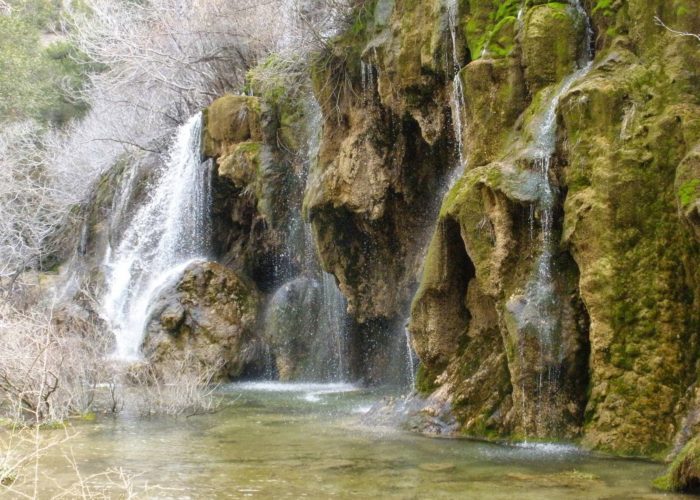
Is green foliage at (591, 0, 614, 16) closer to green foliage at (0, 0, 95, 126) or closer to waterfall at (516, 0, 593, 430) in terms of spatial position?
waterfall at (516, 0, 593, 430)

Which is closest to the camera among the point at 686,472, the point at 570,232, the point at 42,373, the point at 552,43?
the point at 686,472

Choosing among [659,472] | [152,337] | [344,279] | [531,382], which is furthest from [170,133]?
[659,472]

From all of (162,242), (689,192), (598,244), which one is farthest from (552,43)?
(162,242)

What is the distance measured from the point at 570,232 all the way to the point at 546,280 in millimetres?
640

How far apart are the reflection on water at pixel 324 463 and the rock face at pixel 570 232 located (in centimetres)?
67

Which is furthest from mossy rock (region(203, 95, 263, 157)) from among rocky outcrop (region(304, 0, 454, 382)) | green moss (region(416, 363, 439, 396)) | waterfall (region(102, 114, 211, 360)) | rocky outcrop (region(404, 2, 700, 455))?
rocky outcrop (region(404, 2, 700, 455))

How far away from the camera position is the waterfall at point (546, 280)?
369 inches

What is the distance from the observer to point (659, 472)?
25.5 ft

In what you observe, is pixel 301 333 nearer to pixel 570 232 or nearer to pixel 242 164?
pixel 242 164

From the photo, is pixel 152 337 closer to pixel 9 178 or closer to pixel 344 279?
pixel 344 279

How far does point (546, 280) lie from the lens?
9641 mm

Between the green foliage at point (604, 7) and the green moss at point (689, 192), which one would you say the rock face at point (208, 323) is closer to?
the green foliage at point (604, 7)

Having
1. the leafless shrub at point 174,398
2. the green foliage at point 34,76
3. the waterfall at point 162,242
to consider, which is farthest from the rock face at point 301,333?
the green foliage at point 34,76

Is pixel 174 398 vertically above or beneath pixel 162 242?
beneath
